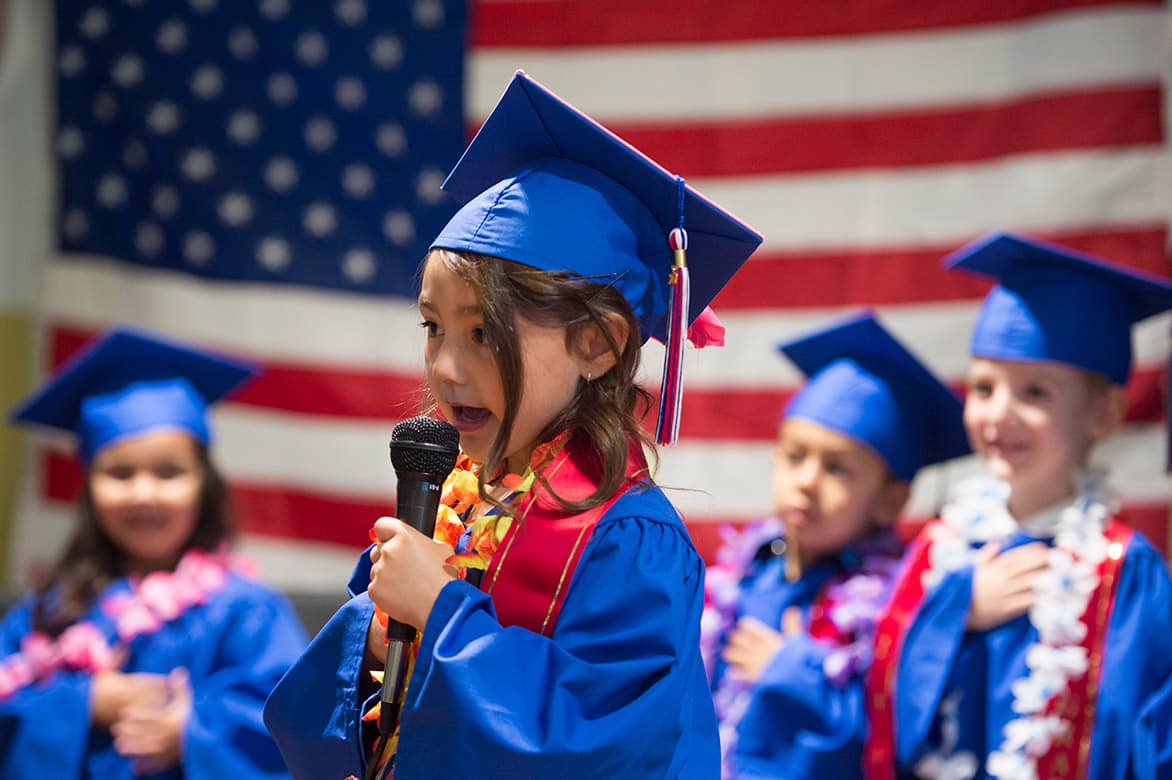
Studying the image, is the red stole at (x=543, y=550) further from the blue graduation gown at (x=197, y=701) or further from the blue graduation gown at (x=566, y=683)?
the blue graduation gown at (x=197, y=701)

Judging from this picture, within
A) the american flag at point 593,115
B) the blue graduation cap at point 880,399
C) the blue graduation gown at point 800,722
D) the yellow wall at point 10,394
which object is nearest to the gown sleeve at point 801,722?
the blue graduation gown at point 800,722

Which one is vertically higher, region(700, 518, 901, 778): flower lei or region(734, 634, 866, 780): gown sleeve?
region(700, 518, 901, 778): flower lei

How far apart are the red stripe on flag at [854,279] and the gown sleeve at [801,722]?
1.48 meters

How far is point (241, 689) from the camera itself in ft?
10.1

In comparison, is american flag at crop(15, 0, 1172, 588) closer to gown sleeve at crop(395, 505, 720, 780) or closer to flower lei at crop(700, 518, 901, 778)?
flower lei at crop(700, 518, 901, 778)

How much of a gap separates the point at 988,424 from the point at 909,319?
134 cm

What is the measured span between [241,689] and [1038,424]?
1867 mm

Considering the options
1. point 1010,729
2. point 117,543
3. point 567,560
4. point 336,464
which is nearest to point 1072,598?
point 1010,729

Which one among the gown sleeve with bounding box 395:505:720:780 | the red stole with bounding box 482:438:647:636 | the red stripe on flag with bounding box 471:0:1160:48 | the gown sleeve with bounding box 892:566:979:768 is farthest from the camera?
the red stripe on flag with bounding box 471:0:1160:48

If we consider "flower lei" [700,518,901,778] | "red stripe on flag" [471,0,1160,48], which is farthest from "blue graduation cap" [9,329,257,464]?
"red stripe on flag" [471,0,1160,48]

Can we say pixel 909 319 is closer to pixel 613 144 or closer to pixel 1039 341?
pixel 1039 341

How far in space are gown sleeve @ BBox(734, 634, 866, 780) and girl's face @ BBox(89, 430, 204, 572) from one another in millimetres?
1460

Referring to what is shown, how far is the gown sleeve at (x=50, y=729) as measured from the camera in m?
3.00

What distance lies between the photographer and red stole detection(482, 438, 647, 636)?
1.54m
